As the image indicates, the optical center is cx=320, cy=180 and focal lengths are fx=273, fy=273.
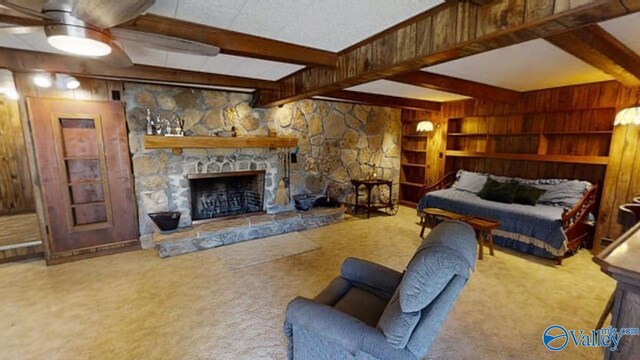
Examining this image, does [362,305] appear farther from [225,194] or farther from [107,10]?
[225,194]

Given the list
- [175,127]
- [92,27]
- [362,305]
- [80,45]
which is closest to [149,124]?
[175,127]

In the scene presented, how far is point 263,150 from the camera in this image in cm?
446

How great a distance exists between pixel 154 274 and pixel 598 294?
445cm

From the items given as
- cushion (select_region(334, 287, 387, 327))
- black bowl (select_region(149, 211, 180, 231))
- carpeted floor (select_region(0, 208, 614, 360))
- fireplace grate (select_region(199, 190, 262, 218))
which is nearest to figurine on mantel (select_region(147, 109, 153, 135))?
black bowl (select_region(149, 211, 180, 231))

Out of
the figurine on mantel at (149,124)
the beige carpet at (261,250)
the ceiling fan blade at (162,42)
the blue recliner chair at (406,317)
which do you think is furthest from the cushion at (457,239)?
the figurine on mantel at (149,124)

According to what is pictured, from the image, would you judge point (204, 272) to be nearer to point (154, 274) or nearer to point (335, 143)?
point (154, 274)

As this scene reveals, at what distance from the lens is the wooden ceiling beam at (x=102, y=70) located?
94.7 inches

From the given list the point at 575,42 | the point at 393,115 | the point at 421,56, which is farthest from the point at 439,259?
the point at 393,115

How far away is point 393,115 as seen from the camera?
19.7ft

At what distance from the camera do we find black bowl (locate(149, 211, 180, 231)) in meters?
3.50

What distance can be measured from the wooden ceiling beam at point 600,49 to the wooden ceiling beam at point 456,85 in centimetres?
121

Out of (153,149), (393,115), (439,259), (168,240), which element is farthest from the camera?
(393,115)

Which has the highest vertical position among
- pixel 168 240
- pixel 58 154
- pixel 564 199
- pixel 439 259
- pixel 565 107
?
pixel 565 107

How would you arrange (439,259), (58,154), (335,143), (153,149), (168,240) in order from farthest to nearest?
1. (335,143)
2. (153,149)
3. (168,240)
4. (58,154)
5. (439,259)
